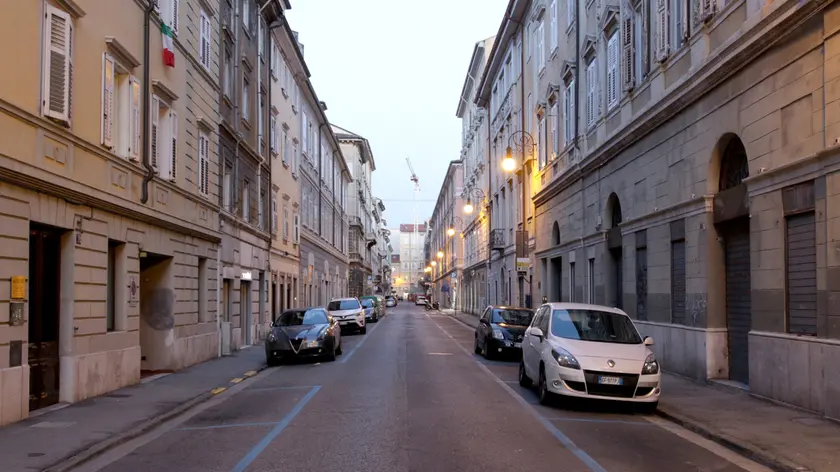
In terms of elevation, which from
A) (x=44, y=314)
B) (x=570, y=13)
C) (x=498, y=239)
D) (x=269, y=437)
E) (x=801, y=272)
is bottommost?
(x=269, y=437)

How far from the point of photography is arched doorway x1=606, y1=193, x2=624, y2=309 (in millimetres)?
22453

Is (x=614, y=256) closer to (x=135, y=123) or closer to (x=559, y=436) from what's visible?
(x=559, y=436)

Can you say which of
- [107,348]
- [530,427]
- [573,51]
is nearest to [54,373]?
[107,348]

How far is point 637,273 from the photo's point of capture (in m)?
20.2

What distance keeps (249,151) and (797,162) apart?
19.5 metres

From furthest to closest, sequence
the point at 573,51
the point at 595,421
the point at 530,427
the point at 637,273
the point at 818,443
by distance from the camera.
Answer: the point at 573,51 < the point at 637,273 < the point at 595,421 < the point at 530,427 < the point at 818,443

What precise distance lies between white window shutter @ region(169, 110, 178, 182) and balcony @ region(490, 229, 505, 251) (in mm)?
28188

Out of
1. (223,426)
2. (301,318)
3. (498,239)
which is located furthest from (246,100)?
(498,239)

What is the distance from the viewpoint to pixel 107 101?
14.2 m

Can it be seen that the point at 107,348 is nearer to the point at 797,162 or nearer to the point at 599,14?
the point at 797,162

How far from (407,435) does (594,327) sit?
494 centimetres

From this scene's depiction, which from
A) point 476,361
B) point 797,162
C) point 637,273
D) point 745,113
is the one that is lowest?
point 476,361

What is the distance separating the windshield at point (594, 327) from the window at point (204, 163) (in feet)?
37.4

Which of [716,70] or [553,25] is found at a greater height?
[553,25]
